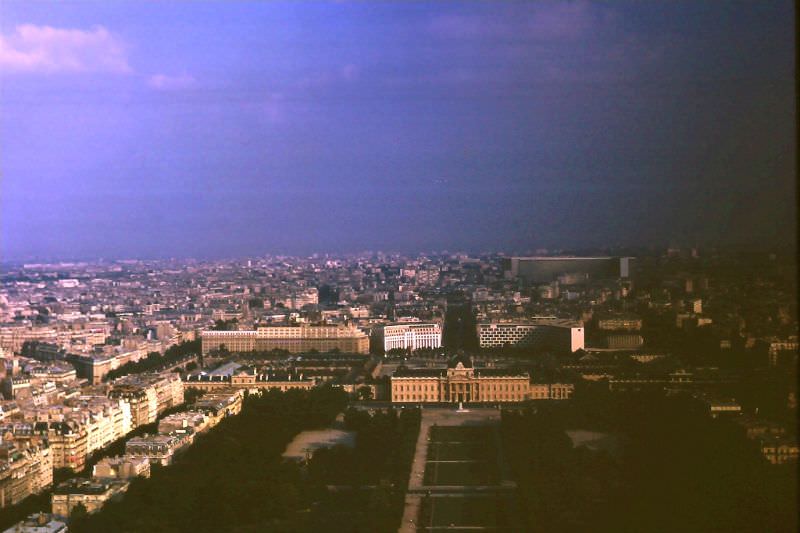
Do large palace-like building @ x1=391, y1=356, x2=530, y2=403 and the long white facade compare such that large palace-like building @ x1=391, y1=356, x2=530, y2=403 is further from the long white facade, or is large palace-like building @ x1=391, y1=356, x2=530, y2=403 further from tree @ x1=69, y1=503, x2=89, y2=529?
tree @ x1=69, y1=503, x2=89, y2=529

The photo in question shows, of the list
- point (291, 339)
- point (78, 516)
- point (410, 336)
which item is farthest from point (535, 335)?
point (78, 516)

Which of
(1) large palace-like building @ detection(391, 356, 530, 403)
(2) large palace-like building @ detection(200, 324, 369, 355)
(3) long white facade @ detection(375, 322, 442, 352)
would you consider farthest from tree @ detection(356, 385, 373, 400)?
(2) large palace-like building @ detection(200, 324, 369, 355)

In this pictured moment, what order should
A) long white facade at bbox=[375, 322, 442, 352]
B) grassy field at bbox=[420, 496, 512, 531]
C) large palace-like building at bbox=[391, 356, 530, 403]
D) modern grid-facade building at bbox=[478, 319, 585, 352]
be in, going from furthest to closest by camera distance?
long white facade at bbox=[375, 322, 442, 352], modern grid-facade building at bbox=[478, 319, 585, 352], large palace-like building at bbox=[391, 356, 530, 403], grassy field at bbox=[420, 496, 512, 531]

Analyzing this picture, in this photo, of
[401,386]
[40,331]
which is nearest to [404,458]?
[401,386]

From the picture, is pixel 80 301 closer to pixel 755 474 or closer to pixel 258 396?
pixel 258 396

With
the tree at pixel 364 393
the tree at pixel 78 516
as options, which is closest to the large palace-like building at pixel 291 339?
the tree at pixel 364 393

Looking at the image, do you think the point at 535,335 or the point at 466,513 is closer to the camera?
the point at 466,513

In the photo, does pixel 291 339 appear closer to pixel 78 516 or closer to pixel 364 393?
pixel 364 393
